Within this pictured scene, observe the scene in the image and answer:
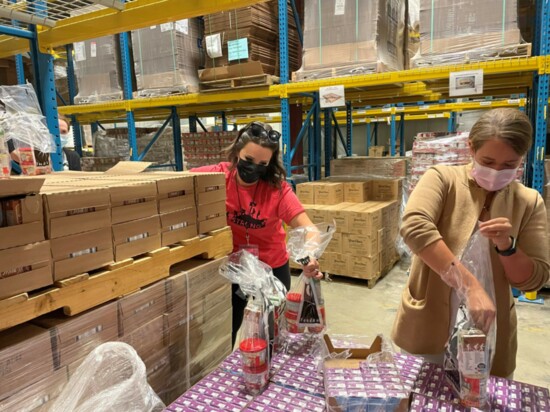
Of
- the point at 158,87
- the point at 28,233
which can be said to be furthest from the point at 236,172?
the point at 158,87

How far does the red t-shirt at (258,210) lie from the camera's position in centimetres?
247

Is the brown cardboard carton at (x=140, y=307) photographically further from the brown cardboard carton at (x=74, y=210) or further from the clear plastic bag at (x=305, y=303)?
the clear plastic bag at (x=305, y=303)

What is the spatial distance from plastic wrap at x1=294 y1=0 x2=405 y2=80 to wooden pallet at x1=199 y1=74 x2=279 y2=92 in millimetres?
374

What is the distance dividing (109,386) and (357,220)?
12.8 ft

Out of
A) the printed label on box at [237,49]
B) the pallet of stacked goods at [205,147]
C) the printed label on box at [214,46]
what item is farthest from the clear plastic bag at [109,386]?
the pallet of stacked goods at [205,147]

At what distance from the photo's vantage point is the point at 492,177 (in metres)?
1.54

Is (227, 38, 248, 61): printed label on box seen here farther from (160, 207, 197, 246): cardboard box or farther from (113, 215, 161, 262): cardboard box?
(113, 215, 161, 262): cardboard box

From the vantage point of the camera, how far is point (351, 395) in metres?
1.18

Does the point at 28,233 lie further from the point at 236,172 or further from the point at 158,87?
the point at 158,87

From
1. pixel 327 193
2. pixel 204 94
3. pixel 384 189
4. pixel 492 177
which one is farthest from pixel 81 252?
pixel 384 189

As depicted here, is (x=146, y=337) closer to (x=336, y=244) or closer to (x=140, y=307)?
(x=140, y=307)

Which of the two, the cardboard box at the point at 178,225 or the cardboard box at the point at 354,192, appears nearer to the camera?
the cardboard box at the point at 178,225

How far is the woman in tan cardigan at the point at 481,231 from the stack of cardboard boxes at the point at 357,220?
3083 mm

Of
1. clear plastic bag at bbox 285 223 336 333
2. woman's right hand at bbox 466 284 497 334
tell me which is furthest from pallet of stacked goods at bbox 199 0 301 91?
woman's right hand at bbox 466 284 497 334
